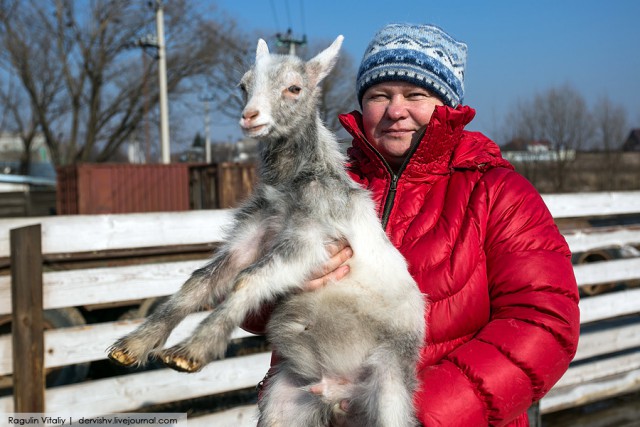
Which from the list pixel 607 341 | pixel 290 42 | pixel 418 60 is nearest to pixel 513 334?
pixel 418 60

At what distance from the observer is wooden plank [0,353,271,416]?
4242mm

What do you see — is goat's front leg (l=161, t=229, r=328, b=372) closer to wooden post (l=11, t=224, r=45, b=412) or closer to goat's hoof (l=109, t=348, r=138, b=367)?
goat's hoof (l=109, t=348, r=138, b=367)

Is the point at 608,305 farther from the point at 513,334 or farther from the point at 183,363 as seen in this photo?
the point at 183,363

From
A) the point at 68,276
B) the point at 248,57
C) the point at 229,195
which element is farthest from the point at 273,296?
the point at 229,195

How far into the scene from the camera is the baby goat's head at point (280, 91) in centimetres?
252

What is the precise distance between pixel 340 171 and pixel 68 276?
2.38 m

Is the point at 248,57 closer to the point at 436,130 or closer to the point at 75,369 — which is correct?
the point at 436,130

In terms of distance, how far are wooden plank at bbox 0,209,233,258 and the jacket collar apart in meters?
1.73

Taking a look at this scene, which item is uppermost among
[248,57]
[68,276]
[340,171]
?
[248,57]

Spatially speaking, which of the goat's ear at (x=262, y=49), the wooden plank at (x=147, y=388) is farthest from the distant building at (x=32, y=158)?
the goat's ear at (x=262, y=49)

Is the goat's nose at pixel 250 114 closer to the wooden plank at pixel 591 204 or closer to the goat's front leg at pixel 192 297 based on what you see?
the goat's front leg at pixel 192 297

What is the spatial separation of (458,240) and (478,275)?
0.45 ft

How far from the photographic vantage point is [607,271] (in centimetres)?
625

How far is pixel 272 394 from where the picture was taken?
2.51 m
